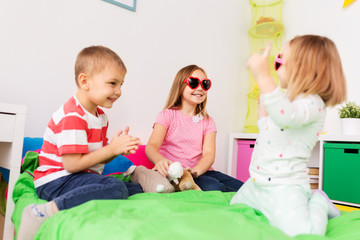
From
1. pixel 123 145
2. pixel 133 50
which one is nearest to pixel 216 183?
pixel 123 145

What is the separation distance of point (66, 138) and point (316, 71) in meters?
0.77

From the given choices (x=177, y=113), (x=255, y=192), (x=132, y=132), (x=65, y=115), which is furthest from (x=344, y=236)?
(x=132, y=132)

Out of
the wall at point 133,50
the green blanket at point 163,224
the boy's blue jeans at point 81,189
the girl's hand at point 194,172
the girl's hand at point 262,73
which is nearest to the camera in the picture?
the green blanket at point 163,224

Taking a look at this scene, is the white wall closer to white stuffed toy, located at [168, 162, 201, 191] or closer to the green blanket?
white stuffed toy, located at [168, 162, 201, 191]

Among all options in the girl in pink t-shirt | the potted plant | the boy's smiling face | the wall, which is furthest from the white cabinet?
the potted plant

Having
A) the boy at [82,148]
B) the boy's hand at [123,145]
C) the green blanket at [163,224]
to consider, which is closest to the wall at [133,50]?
the boy at [82,148]

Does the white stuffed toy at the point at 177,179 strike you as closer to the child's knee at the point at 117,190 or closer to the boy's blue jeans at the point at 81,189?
the boy's blue jeans at the point at 81,189

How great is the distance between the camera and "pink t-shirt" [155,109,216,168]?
1.65 m

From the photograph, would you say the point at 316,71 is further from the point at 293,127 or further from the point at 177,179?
the point at 177,179

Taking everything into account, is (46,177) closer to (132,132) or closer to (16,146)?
(16,146)

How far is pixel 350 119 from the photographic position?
1891mm

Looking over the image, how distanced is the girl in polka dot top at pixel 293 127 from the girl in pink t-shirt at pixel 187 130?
667mm

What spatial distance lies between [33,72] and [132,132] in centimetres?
64

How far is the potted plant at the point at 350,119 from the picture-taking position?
1.88m
